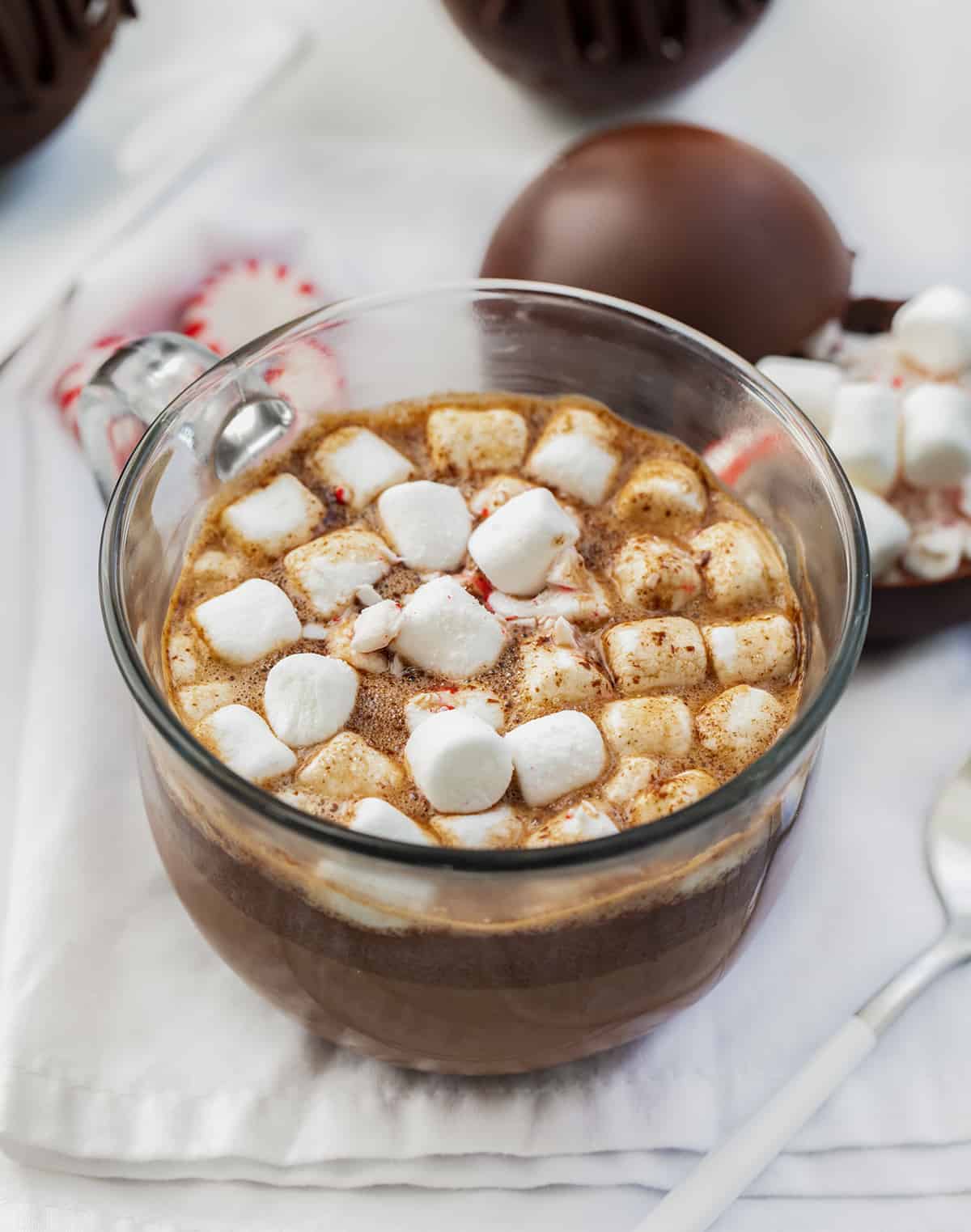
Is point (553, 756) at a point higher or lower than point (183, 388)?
lower

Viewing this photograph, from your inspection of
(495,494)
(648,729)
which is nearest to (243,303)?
(495,494)

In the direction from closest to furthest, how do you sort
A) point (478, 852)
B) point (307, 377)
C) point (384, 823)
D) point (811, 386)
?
1. point (478, 852)
2. point (384, 823)
3. point (307, 377)
4. point (811, 386)

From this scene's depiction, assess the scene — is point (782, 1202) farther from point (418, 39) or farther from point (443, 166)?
point (418, 39)

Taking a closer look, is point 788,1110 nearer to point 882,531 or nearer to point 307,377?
point 882,531

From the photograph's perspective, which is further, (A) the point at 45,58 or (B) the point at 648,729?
(A) the point at 45,58

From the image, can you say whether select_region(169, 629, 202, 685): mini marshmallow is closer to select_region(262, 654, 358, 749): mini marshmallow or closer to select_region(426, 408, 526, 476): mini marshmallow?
select_region(262, 654, 358, 749): mini marshmallow

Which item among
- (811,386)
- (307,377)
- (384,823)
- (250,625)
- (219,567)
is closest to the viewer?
(384,823)

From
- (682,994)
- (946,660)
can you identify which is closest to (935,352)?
(946,660)
